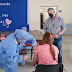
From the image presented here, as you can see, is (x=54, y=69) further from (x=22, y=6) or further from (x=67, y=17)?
(x=67, y=17)

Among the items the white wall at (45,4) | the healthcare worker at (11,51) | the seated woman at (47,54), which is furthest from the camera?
the white wall at (45,4)

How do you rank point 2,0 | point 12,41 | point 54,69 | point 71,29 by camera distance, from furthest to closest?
1. point 71,29
2. point 2,0
3. point 12,41
4. point 54,69

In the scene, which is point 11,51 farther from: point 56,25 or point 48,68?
point 56,25

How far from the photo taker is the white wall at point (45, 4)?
9445 mm

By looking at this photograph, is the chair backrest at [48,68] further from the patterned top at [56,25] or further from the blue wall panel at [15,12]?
the blue wall panel at [15,12]

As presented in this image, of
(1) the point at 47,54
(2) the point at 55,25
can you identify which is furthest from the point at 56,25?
(1) the point at 47,54

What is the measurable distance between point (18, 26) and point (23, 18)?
332 mm

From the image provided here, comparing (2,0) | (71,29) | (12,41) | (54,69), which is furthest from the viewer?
(71,29)

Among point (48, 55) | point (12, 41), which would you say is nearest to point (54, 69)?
point (48, 55)

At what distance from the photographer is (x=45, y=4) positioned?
9.72 m

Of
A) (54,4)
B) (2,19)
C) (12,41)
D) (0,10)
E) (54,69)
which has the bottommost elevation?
(54,69)

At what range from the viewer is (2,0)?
4398mm

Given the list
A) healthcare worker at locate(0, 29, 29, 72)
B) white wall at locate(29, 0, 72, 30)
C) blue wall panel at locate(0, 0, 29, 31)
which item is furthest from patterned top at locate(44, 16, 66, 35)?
white wall at locate(29, 0, 72, 30)

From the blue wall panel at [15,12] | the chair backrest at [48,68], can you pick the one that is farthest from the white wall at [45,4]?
the chair backrest at [48,68]
